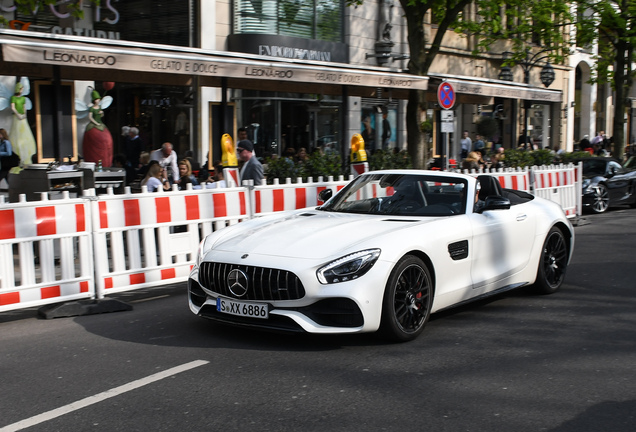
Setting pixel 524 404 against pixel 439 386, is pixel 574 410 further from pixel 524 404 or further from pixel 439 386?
pixel 439 386

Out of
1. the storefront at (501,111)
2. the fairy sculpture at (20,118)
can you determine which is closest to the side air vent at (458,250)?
the storefront at (501,111)

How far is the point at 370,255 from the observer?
604cm

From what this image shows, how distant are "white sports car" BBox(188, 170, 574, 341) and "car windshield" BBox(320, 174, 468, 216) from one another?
11 millimetres

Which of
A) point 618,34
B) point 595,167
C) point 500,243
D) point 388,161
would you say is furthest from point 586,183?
point 500,243

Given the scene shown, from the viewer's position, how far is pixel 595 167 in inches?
808

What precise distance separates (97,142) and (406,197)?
1240 centimetres

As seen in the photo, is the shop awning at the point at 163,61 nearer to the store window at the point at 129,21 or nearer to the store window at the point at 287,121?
the store window at the point at 129,21

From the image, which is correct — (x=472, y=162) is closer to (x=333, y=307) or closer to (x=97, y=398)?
(x=333, y=307)

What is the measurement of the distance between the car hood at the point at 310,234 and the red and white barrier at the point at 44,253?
1.76 meters

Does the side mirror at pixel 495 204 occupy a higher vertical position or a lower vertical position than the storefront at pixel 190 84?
lower

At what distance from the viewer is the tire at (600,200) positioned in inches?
765

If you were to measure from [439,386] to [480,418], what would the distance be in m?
0.63

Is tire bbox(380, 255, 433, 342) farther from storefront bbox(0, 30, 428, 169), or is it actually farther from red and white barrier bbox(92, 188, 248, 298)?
storefront bbox(0, 30, 428, 169)

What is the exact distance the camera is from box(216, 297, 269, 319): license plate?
6.04 m
